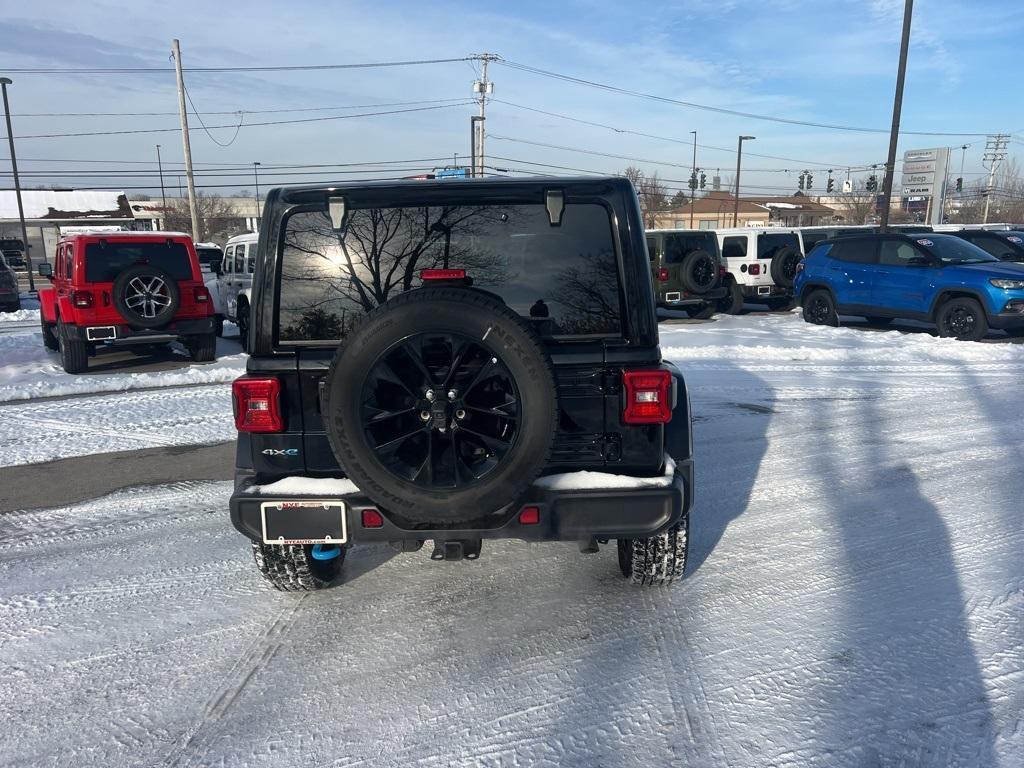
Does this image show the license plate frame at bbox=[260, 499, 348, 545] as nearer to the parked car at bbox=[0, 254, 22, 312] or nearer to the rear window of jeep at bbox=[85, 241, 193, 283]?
the rear window of jeep at bbox=[85, 241, 193, 283]

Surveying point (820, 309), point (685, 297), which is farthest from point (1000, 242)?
point (685, 297)

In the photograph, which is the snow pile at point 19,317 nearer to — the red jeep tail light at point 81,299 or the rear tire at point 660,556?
the red jeep tail light at point 81,299

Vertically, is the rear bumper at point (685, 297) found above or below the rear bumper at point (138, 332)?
below

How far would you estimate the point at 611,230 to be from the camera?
10.2 ft

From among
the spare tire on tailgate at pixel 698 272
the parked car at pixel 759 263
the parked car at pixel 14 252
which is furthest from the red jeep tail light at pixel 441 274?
the parked car at pixel 14 252

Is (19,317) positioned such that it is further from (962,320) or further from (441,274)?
(962,320)

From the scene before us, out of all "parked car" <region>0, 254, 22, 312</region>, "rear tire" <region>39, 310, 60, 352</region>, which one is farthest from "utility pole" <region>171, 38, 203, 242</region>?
"rear tire" <region>39, 310, 60, 352</region>

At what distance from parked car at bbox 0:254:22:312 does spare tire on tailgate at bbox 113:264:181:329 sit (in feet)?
41.0

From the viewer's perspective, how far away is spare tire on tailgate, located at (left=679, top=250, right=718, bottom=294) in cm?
1616

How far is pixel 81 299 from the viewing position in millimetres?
9875

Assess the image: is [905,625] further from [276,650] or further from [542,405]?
[276,650]

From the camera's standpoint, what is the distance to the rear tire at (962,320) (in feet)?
38.4

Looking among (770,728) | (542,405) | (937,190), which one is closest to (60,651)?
(542,405)

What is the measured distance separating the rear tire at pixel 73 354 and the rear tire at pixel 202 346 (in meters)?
1.34
